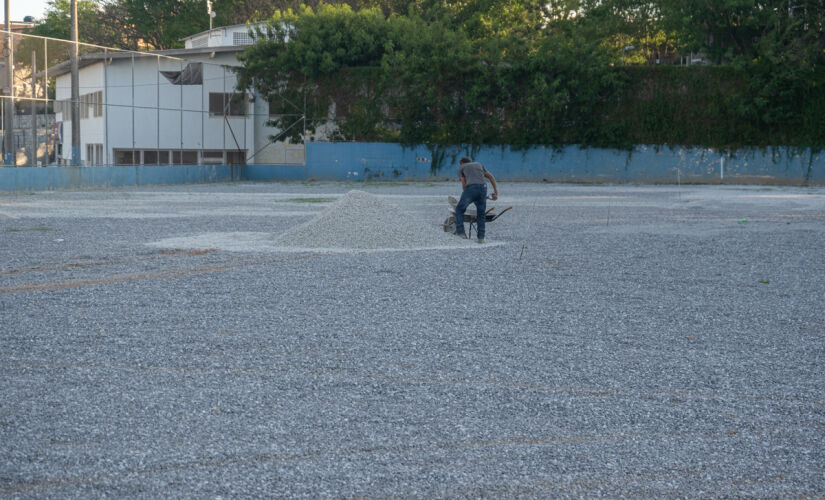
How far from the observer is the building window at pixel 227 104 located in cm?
4306

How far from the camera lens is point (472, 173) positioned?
1585 centimetres

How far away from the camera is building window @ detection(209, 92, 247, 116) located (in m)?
43.1

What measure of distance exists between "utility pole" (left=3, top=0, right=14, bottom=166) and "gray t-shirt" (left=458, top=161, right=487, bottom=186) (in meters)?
17.8

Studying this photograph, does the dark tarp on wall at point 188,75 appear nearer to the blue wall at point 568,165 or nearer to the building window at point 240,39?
the blue wall at point 568,165

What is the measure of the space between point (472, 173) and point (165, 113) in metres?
25.6

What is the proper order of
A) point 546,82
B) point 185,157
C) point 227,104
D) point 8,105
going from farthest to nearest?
point 546,82 < point 227,104 < point 185,157 < point 8,105

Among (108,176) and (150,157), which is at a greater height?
(150,157)

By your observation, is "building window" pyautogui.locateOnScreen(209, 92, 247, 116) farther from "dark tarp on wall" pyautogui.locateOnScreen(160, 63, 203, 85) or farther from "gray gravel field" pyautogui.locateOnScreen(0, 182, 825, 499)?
"gray gravel field" pyautogui.locateOnScreen(0, 182, 825, 499)

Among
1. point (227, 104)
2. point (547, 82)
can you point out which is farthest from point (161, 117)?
point (547, 82)

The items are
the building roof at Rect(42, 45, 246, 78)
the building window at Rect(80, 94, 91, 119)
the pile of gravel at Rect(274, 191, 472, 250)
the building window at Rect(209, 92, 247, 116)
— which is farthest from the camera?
the building window at Rect(209, 92, 247, 116)

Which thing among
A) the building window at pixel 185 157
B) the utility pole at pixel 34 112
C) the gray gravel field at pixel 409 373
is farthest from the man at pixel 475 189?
the building window at pixel 185 157

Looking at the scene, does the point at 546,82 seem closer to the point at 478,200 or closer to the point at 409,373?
the point at 478,200

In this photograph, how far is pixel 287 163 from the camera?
45.6m

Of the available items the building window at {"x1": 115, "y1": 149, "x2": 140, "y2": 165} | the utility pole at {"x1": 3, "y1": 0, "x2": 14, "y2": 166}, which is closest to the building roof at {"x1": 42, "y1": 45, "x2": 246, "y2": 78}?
the utility pole at {"x1": 3, "y1": 0, "x2": 14, "y2": 166}
